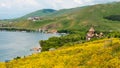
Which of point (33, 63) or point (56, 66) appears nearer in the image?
point (56, 66)

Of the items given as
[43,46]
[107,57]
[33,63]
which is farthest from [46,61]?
[43,46]

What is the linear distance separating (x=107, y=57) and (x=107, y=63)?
15.2 feet

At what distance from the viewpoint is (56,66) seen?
6881 cm

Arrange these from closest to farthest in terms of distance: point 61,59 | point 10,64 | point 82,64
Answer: point 82,64 → point 61,59 → point 10,64

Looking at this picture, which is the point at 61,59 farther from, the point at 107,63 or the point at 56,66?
the point at 107,63

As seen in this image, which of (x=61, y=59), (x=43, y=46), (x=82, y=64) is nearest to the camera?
(x=82, y=64)

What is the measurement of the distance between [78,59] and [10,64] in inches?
712

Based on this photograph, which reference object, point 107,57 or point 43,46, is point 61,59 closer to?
point 107,57

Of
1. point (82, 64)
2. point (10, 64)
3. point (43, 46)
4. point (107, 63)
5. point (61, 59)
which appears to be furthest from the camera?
point (43, 46)

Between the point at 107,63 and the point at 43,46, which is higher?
the point at 107,63

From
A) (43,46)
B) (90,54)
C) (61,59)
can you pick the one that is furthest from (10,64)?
(43,46)

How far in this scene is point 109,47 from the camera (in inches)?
3002

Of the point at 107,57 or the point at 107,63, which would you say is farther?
the point at 107,57

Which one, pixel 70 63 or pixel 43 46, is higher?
pixel 70 63
